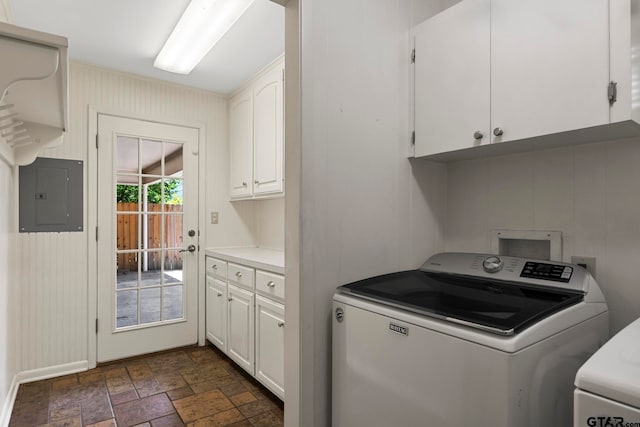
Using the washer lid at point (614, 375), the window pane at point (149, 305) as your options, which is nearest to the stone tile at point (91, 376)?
the window pane at point (149, 305)

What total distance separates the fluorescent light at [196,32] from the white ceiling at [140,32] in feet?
0.20

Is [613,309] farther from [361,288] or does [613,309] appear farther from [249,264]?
[249,264]

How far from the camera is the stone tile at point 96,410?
6.86ft

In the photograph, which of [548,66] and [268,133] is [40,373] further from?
[548,66]

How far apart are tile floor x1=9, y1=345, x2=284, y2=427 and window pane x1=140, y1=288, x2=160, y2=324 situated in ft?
1.13

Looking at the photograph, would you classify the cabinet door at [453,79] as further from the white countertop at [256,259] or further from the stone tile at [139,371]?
the stone tile at [139,371]

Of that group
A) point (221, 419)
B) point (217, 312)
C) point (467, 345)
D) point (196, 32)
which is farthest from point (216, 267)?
point (467, 345)

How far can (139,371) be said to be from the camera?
2.72 metres

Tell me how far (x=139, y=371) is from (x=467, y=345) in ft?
8.73

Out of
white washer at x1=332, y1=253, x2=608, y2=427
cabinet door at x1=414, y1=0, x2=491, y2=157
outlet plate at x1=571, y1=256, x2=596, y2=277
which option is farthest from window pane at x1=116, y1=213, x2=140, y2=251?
outlet plate at x1=571, y1=256, x2=596, y2=277

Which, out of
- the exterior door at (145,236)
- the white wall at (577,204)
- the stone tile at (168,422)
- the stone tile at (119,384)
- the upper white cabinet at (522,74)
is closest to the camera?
the upper white cabinet at (522,74)

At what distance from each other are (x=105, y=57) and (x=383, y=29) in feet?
7.28

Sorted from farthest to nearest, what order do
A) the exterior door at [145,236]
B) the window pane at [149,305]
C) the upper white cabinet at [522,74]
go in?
the window pane at [149,305] < the exterior door at [145,236] < the upper white cabinet at [522,74]

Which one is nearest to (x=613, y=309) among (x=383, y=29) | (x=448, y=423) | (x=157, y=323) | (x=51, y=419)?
(x=448, y=423)
